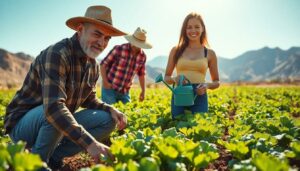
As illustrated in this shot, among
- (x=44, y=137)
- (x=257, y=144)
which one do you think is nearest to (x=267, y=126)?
(x=257, y=144)

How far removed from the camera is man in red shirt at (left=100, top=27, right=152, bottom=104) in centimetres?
596

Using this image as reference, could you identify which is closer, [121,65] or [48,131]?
[48,131]

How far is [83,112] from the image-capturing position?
135 inches

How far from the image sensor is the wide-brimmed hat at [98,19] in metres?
2.89

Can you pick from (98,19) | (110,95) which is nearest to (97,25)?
(98,19)

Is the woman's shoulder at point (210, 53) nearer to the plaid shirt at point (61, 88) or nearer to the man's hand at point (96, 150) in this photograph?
the plaid shirt at point (61, 88)

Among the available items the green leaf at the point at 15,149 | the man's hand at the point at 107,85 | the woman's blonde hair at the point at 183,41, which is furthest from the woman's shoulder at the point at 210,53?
the green leaf at the point at 15,149

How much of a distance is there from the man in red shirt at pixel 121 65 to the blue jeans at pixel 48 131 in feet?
8.55

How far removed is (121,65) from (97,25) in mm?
3076

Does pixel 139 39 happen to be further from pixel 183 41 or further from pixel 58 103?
pixel 58 103

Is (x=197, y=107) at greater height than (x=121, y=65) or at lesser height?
lesser

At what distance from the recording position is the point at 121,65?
19.7ft

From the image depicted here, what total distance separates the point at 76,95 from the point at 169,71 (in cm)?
232

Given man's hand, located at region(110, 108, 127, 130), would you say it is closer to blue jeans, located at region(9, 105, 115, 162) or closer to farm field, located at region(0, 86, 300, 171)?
blue jeans, located at region(9, 105, 115, 162)
